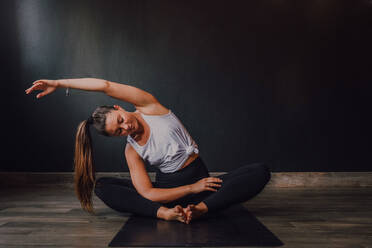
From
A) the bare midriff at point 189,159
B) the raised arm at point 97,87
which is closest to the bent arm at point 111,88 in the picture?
the raised arm at point 97,87

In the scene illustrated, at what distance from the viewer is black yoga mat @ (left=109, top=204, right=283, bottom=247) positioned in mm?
1778

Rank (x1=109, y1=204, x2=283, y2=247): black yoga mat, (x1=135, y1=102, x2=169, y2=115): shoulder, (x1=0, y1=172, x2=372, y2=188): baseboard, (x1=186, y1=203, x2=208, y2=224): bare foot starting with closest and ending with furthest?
1. (x1=109, y1=204, x2=283, y2=247): black yoga mat
2. (x1=186, y1=203, x2=208, y2=224): bare foot
3. (x1=135, y1=102, x2=169, y2=115): shoulder
4. (x1=0, y1=172, x2=372, y2=188): baseboard

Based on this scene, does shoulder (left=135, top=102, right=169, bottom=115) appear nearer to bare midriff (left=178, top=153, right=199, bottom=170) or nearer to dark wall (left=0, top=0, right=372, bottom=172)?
bare midriff (left=178, top=153, right=199, bottom=170)

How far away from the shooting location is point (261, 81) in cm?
393

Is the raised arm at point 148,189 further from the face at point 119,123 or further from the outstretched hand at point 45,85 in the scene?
the outstretched hand at point 45,85

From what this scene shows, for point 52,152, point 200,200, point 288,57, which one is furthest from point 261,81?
point 52,152

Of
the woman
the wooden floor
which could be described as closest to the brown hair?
the woman

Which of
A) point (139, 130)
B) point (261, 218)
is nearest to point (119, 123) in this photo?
point (139, 130)

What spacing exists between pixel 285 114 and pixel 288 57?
0.59 m

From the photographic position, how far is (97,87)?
2047 millimetres

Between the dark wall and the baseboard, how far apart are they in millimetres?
75

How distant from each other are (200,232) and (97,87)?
0.94m

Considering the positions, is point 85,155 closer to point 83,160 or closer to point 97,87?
point 83,160

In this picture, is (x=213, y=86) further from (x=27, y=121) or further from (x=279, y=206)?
(x=27, y=121)
